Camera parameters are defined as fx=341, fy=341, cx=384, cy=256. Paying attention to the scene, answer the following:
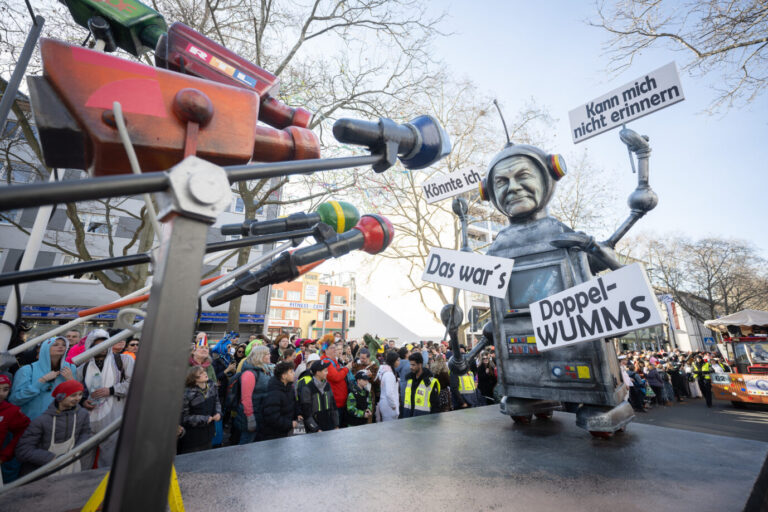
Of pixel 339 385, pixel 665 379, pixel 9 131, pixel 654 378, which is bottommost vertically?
pixel 665 379

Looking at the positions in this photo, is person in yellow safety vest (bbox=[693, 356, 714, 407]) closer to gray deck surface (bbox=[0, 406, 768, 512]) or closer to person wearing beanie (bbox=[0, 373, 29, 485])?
gray deck surface (bbox=[0, 406, 768, 512])

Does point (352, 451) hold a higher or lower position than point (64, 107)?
lower

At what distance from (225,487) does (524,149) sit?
3.09 meters

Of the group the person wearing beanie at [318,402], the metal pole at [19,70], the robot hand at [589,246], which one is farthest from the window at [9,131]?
the robot hand at [589,246]

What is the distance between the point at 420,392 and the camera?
17.9ft

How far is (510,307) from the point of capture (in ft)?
9.03

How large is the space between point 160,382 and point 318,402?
4960 mm

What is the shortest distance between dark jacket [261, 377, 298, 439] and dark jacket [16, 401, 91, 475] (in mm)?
1822

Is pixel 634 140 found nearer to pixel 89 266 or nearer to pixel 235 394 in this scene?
pixel 89 266

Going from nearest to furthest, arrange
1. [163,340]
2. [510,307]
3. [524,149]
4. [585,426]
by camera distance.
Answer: [163,340] < [585,426] < [510,307] < [524,149]

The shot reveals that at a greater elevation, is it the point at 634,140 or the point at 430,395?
the point at 634,140

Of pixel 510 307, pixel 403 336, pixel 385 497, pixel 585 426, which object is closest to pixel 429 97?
pixel 510 307

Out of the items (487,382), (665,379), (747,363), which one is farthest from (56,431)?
(665,379)

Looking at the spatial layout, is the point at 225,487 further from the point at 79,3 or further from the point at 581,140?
the point at 581,140
